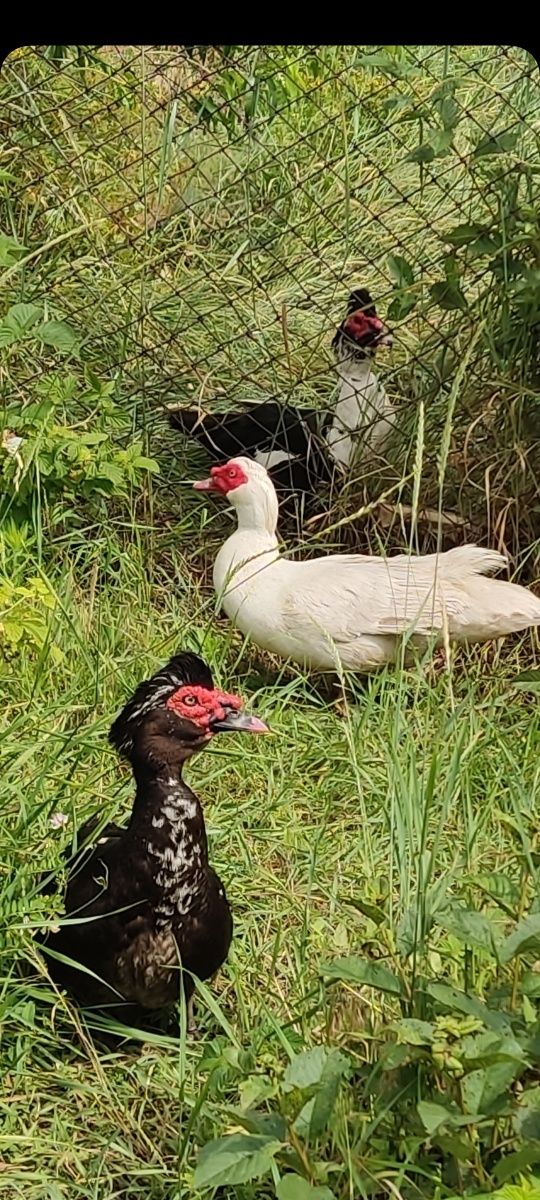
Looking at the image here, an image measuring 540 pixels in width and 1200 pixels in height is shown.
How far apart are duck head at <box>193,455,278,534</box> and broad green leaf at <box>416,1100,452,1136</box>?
6.66 feet

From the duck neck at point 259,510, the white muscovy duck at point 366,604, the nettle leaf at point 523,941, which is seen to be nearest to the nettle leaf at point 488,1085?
the nettle leaf at point 523,941

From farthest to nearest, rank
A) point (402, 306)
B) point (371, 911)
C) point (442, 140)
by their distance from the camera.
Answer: point (402, 306) → point (442, 140) → point (371, 911)

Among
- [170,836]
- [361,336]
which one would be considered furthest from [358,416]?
[170,836]

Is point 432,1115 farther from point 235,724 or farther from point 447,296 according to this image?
point 447,296

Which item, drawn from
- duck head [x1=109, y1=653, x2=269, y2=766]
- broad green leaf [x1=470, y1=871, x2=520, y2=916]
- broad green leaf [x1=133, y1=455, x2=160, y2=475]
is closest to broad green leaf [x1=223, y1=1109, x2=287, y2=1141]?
broad green leaf [x1=470, y1=871, x2=520, y2=916]

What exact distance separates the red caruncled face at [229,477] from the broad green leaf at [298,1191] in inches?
83.5

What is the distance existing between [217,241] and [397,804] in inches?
122

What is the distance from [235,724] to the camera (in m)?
2.44

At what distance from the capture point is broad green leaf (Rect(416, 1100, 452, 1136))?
65.0 inches

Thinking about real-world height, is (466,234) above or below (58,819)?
above

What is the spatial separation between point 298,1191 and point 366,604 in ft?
5.87
